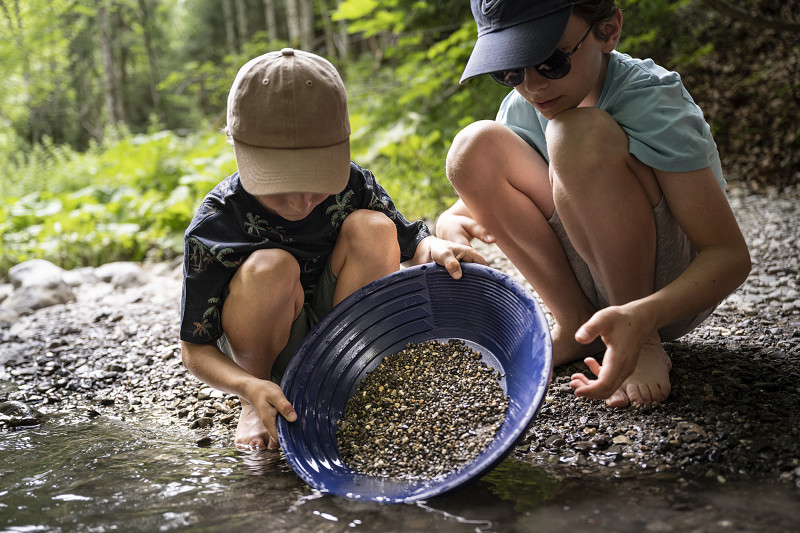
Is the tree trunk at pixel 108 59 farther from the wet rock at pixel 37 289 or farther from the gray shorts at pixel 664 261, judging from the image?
the gray shorts at pixel 664 261

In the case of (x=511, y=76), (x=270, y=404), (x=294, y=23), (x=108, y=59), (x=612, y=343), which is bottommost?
(x=270, y=404)

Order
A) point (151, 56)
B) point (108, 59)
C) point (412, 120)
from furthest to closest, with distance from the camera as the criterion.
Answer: point (151, 56)
point (108, 59)
point (412, 120)

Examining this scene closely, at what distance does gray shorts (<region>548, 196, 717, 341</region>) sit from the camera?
1.54 meters

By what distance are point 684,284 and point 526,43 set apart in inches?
24.3

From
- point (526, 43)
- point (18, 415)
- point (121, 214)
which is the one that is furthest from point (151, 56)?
point (526, 43)

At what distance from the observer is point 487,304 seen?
1655mm

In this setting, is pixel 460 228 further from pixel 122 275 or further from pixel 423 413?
pixel 122 275

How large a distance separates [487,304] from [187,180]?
3.83 m

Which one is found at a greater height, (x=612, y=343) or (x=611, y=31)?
(x=611, y=31)

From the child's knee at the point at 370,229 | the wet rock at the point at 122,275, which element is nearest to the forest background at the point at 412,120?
the wet rock at the point at 122,275

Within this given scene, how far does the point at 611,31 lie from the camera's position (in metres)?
1.46

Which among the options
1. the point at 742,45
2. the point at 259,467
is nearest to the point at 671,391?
the point at 259,467

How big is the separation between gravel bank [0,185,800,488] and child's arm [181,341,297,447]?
0.24 meters

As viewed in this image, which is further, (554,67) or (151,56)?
(151,56)
